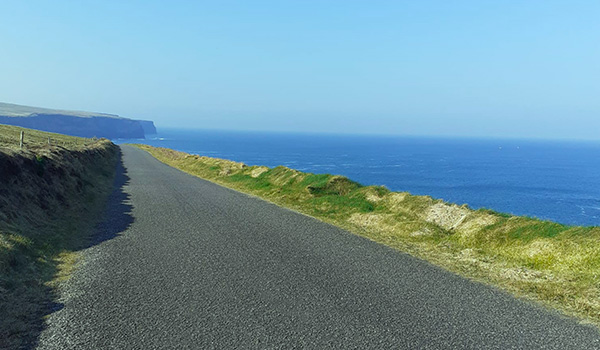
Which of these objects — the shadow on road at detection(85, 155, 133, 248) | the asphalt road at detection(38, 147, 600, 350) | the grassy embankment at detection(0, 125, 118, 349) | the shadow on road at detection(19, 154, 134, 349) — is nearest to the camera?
the asphalt road at detection(38, 147, 600, 350)

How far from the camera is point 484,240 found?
50.3 ft

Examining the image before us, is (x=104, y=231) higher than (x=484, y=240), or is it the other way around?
(x=484, y=240)

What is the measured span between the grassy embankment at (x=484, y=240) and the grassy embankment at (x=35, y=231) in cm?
1156

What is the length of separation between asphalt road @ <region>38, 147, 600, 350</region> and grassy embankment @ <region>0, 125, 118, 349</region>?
54 centimetres

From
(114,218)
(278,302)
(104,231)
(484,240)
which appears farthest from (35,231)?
(484,240)

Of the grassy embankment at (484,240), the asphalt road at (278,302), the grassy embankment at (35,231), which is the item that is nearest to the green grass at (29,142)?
the grassy embankment at (35,231)

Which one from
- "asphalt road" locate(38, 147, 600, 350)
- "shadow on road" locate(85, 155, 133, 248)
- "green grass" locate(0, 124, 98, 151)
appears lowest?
"shadow on road" locate(85, 155, 133, 248)

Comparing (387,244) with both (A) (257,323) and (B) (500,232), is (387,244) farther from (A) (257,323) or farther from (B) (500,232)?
(A) (257,323)

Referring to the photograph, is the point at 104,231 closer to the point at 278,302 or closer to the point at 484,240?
the point at 278,302

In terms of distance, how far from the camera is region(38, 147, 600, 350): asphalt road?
7746 mm

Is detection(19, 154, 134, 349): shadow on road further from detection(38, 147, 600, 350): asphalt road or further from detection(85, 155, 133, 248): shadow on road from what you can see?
detection(38, 147, 600, 350): asphalt road

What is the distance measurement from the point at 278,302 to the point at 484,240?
9651 millimetres

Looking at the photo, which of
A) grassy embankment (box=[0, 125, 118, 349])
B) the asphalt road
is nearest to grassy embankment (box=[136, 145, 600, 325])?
the asphalt road

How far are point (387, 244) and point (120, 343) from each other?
438 inches
